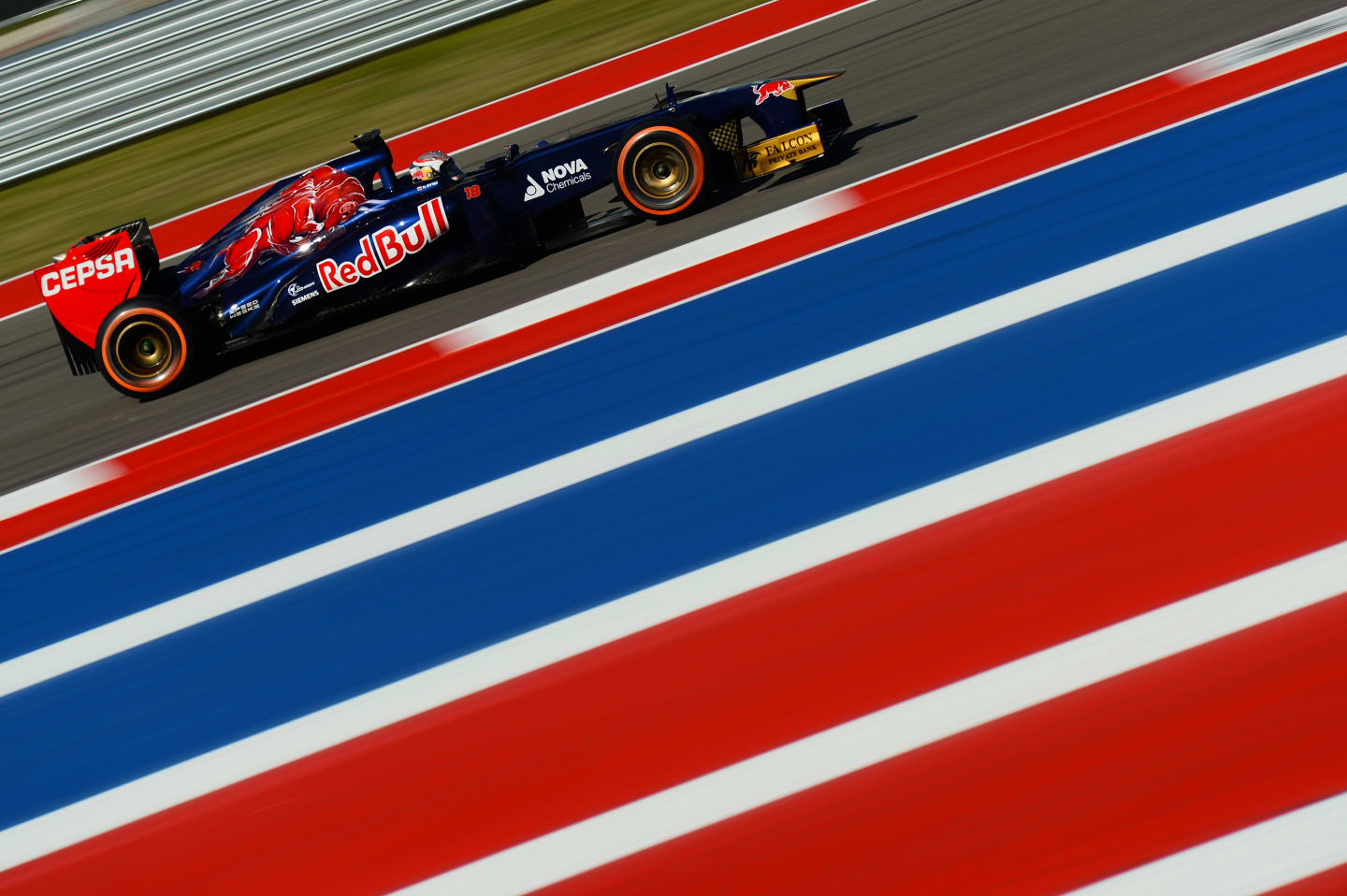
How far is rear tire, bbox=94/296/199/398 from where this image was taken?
762 cm

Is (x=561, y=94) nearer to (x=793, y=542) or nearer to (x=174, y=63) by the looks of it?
(x=174, y=63)

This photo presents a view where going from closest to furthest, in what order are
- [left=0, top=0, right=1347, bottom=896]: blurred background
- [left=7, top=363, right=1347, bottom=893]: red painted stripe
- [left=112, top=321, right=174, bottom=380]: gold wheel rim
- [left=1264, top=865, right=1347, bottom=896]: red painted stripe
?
[left=1264, top=865, right=1347, bottom=896]: red painted stripe → [left=0, top=0, right=1347, bottom=896]: blurred background → [left=7, top=363, right=1347, bottom=893]: red painted stripe → [left=112, top=321, right=174, bottom=380]: gold wheel rim

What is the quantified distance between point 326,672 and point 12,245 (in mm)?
9307

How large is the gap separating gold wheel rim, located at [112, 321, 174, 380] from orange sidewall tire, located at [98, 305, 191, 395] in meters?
0.04

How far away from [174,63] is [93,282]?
6.42 metres

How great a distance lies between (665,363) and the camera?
6.40m

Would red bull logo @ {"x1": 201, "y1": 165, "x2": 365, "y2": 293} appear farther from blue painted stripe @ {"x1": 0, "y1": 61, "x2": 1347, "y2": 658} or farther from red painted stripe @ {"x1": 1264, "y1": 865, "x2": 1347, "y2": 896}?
red painted stripe @ {"x1": 1264, "y1": 865, "x2": 1347, "y2": 896}

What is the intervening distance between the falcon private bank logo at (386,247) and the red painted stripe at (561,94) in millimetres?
4045

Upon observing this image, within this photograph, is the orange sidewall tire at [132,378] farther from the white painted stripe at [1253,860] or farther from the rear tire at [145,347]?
the white painted stripe at [1253,860]

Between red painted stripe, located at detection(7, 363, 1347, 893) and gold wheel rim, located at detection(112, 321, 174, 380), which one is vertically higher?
gold wheel rim, located at detection(112, 321, 174, 380)

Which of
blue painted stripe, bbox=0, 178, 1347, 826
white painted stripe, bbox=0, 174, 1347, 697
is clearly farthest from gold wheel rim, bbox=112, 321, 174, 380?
blue painted stripe, bbox=0, 178, 1347, 826

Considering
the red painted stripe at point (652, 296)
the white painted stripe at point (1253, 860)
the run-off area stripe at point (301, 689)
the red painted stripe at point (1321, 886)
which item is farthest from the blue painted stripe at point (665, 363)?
the red painted stripe at point (1321, 886)

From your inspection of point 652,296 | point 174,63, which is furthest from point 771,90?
point 174,63

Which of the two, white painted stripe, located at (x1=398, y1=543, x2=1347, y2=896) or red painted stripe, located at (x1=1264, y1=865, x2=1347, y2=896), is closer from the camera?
red painted stripe, located at (x1=1264, y1=865, x2=1347, y2=896)
